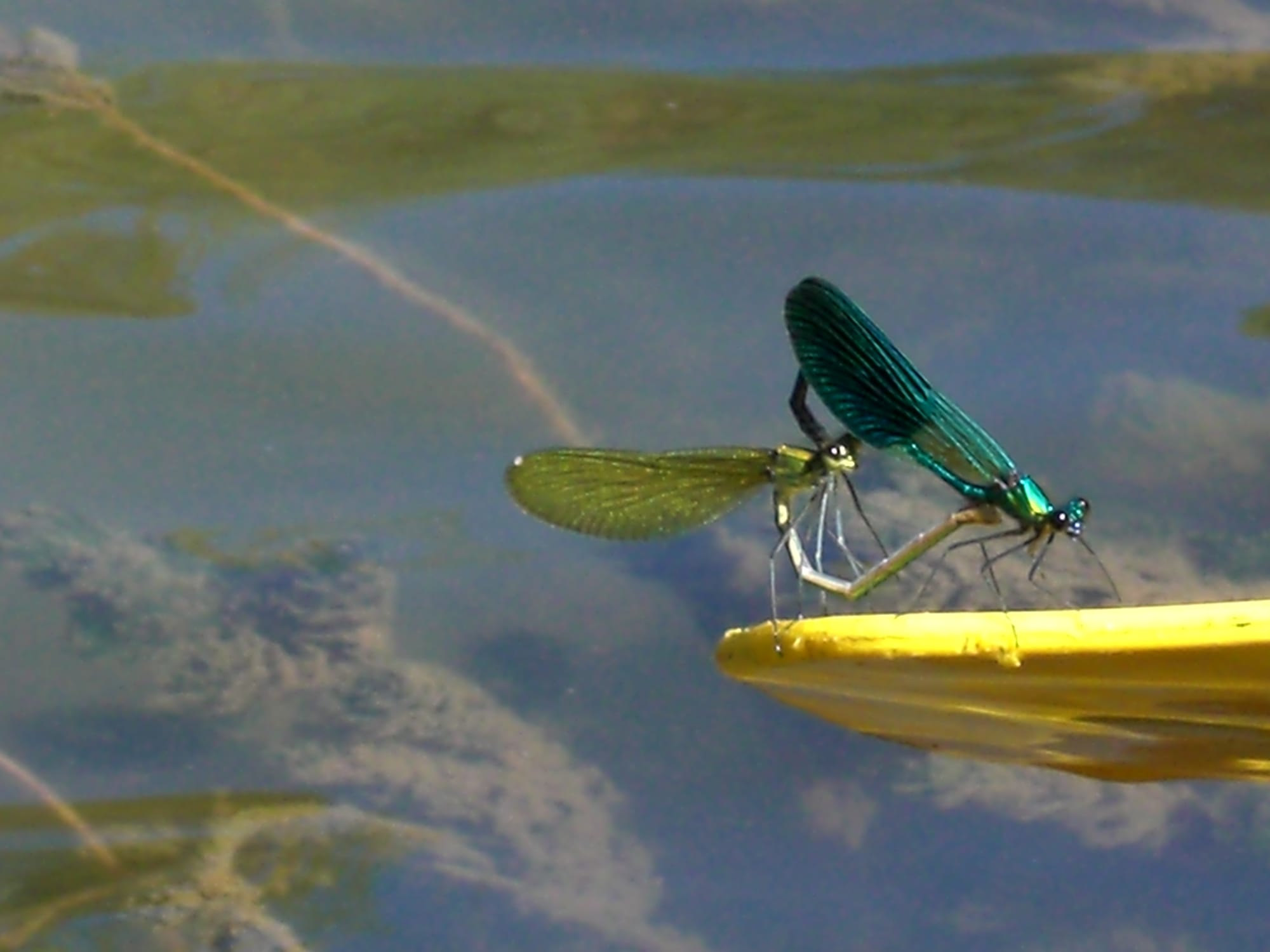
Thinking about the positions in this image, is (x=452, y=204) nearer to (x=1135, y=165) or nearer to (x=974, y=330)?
(x=974, y=330)

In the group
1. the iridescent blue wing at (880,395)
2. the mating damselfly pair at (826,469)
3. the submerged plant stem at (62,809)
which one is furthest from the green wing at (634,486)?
the submerged plant stem at (62,809)

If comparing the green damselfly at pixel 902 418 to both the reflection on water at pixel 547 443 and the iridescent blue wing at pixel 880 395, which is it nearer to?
the iridescent blue wing at pixel 880 395

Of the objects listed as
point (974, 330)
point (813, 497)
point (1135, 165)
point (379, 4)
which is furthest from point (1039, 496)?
point (379, 4)

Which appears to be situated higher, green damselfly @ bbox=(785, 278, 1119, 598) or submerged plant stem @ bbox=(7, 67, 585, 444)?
submerged plant stem @ bbox=(7, 67, 585, 444)

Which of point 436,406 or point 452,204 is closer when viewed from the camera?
point 436,406

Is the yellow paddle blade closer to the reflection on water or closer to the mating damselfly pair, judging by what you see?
the mating damselfly pair

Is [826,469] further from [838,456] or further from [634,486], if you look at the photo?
[634,486]

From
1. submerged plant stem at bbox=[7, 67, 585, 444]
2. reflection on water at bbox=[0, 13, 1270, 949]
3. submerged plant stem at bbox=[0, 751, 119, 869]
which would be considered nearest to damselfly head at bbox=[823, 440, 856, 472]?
reflection on water at bbox=[0, 13, 1270, 949]

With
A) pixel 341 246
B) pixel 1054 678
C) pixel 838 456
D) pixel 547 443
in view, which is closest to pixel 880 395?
pixel 838 456
